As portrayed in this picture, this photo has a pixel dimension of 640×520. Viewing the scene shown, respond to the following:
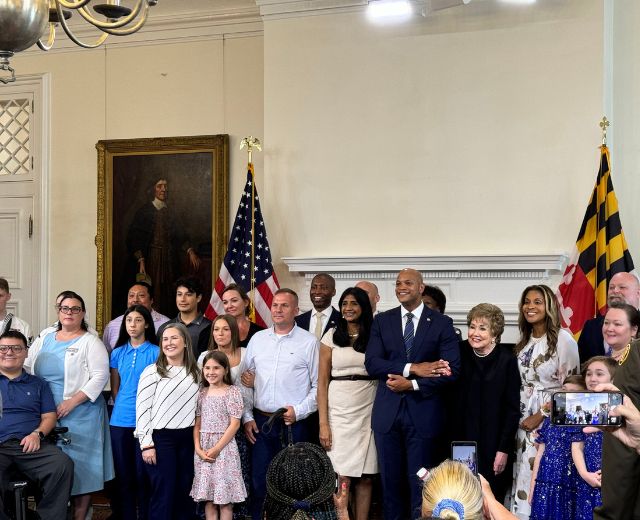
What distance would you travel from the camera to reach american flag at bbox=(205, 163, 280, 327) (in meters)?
7.78

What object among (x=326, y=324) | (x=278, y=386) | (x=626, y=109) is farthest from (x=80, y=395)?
(x=626, y=109)

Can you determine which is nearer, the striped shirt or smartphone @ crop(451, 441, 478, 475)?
smartphone @ crop(451, 441, 478, 475)

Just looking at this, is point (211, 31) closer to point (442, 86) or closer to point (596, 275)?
point (442, 86)

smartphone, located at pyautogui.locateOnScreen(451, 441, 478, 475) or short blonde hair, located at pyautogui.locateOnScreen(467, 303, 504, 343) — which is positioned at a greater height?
short blonde hair, located at pyautogui.locateOnScreen(467, 303, 504, 343)

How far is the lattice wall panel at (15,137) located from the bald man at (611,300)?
5887 millimetres

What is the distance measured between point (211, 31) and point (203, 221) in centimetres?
177

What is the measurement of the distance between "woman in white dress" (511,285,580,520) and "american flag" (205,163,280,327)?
2.66m

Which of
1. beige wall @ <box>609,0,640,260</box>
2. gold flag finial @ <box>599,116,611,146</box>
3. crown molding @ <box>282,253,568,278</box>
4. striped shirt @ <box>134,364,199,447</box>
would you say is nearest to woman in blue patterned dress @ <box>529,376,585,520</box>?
crown molding @ <box>282,253,568,278</box>

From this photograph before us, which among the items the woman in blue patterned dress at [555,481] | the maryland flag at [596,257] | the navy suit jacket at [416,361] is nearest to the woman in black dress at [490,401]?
the navy suit jacket at [416,361]

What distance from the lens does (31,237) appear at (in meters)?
9.23

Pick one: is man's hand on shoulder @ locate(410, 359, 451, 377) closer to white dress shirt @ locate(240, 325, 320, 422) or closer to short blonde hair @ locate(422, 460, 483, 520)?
white dress shirt @ locate(240, 325, 320, 422)

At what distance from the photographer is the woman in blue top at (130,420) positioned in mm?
6102

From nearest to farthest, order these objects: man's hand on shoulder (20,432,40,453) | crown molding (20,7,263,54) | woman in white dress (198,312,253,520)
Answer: man's hand on shoulder (20,432,40,453) < woman in white dress (198,312,253,520) < crown molding (20,7,263,54)

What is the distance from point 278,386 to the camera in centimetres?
600
